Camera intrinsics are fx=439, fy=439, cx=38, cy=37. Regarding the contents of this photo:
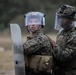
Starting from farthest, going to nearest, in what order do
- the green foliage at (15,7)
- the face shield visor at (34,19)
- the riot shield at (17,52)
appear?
the green foliage at (15,7) → the face shield visor at (34,19) → the riot shield at (17,52)

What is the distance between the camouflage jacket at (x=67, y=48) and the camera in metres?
6.12

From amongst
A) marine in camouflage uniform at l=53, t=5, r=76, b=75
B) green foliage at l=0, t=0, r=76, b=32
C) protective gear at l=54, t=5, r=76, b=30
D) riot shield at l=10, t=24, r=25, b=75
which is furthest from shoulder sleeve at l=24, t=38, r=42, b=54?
green foliage at l=0, t=0, r=76, b=32

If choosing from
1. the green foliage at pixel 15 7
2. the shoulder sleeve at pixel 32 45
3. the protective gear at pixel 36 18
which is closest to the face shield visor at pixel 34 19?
the protective gear at pixel 36 18

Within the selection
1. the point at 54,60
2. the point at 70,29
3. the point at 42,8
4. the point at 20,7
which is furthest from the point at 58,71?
the point at 20,7

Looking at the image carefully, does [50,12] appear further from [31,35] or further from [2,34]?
[31,35]

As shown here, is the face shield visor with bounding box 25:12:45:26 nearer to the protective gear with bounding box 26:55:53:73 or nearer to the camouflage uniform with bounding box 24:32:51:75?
the camouflage uniform with bounding box 24:32:51:75

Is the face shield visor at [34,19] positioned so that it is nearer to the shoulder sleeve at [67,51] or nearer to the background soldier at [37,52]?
the background soldier at [37,52]

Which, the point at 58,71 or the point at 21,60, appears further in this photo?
the point at 58,71

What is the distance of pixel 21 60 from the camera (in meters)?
6.07

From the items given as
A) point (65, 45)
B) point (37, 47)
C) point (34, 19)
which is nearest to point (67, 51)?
point (65, 45)

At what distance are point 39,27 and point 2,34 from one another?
31.6 m

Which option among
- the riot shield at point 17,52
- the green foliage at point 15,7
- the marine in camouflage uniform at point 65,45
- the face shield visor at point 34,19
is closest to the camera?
the riot shield at point 17,52

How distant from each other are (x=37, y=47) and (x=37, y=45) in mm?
28

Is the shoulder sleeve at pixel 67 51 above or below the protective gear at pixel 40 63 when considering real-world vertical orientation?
above
